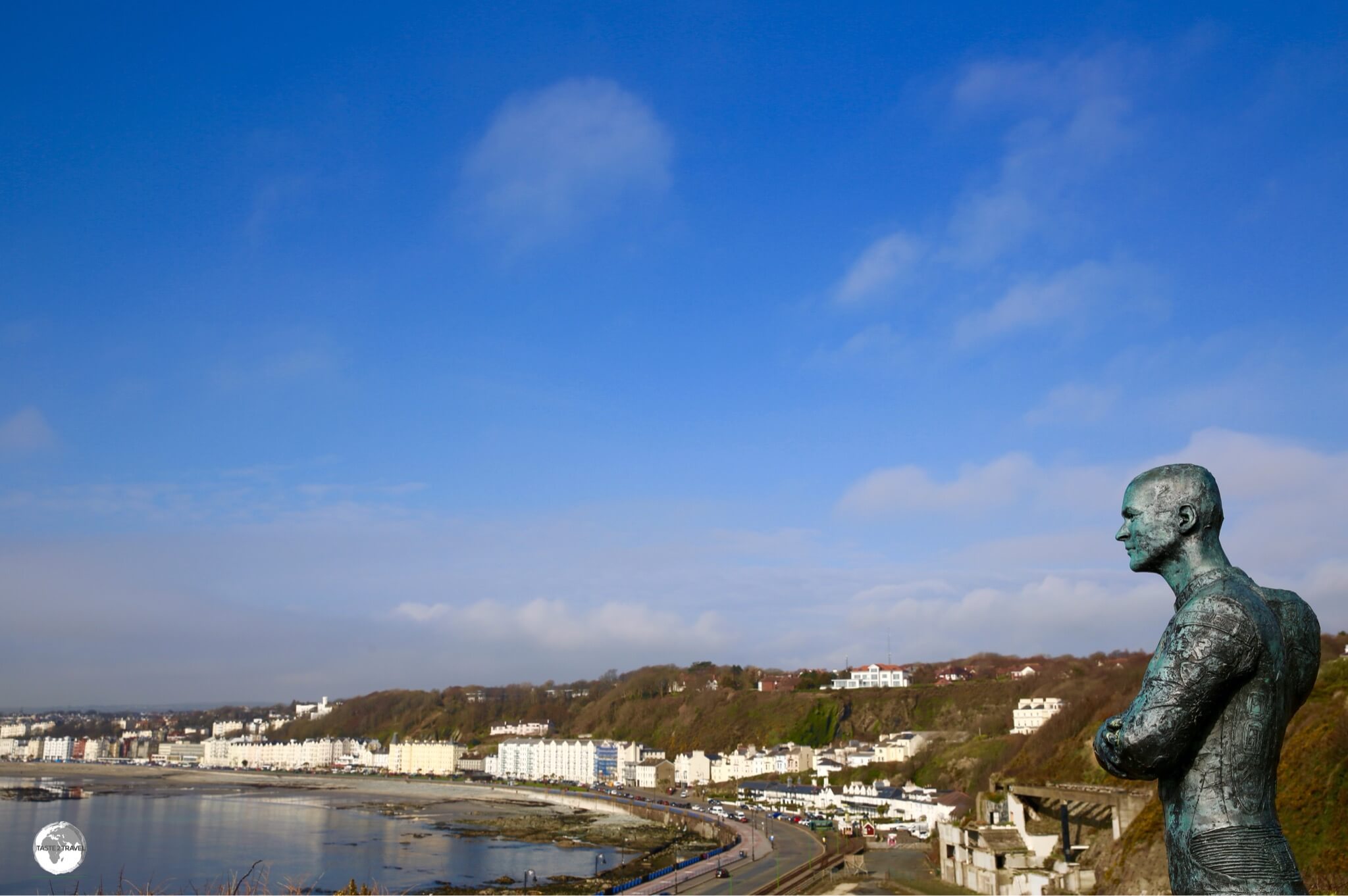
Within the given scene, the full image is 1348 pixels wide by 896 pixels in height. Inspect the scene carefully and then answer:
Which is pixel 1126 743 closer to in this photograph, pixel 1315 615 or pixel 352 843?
pixel 1315 615

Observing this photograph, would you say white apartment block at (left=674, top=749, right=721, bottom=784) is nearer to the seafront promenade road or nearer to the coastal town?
the coastal town

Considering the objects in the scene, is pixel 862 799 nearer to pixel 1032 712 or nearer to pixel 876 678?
pixel 1032 712

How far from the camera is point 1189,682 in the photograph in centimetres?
257


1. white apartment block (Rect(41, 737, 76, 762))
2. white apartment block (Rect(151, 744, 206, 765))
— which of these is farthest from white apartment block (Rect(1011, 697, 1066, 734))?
white apartment block (Rect(41, 737, 76, 762))

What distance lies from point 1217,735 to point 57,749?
694 ft

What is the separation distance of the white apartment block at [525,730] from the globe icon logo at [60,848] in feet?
446

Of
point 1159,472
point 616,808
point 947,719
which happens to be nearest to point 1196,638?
point 1159,472

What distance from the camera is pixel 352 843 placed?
59.7m

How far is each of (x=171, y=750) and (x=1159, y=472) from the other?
187991 millimetres

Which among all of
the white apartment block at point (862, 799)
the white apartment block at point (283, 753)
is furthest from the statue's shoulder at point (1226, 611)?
the white apartment block at point (283, 753)

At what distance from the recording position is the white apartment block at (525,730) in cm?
13993

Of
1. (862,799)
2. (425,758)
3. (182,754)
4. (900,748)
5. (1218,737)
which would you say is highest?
(1218,737)

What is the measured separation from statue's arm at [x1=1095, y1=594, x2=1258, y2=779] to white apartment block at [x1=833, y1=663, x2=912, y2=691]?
126531 mm

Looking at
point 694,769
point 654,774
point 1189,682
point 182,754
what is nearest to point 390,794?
point 654,774
